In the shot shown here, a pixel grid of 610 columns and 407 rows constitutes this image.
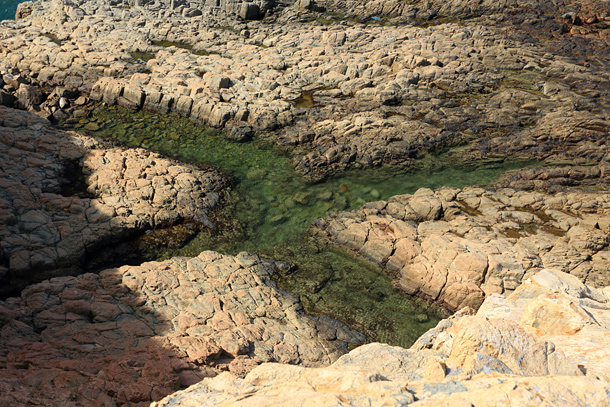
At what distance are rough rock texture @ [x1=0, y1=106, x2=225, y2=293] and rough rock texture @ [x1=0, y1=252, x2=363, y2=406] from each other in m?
2.37

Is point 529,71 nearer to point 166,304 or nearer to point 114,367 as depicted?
point 166,304

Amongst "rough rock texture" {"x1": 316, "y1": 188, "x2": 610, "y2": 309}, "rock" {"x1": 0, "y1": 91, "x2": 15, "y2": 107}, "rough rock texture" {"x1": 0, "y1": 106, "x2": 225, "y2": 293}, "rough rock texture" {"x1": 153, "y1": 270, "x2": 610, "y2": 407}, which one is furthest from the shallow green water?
"rough rock texture" {"x1": 153, "y1": 270, "x2": 610, "y2": 407}

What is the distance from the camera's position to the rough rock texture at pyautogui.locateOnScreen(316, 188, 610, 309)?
1508 centimetres

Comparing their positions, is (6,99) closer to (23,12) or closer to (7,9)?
(23,12)

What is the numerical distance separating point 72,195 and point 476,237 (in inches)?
631

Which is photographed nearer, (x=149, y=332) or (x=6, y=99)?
(x=149, y=332)

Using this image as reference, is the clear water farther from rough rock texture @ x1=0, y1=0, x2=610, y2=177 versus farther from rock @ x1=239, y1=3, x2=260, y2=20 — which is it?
rock @ x1=239, y1=3, x2=260, y2=20

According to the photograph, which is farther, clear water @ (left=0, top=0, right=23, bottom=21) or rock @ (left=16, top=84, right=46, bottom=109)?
clear water @ (left=0, top=0, right=23, bottom=21)

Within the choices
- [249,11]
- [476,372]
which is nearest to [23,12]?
[249,11]

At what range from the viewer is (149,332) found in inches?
455

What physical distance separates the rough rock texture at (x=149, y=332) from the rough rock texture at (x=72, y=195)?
2370 mm

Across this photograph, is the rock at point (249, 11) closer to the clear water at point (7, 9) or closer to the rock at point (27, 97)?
the rock at point (27, 97)

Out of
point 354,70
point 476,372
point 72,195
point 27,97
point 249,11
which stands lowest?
point 72,195

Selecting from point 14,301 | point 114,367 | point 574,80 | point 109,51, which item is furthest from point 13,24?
point 574,80
